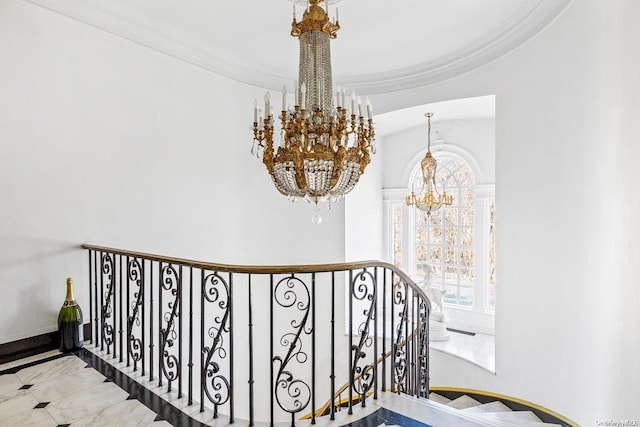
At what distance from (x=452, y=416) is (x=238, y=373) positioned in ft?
10.3

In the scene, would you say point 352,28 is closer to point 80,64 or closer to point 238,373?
point 80,64

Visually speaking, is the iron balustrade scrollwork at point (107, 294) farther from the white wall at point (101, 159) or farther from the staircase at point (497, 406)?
the staircase at point (497, 406)

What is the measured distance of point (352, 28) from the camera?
149 inches

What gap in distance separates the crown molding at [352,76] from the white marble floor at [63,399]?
9.82 ft

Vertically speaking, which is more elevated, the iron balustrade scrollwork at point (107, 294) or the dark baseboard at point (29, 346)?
the iron balustrade scrollwork at point (107, 294)

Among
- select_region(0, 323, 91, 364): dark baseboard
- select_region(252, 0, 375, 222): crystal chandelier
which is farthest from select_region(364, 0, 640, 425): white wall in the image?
select_region(0, 323, 91, 364): dark baseboard

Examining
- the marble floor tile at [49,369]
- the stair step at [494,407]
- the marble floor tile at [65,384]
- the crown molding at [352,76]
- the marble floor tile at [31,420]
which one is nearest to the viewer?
the marble floor tile at [31,420]

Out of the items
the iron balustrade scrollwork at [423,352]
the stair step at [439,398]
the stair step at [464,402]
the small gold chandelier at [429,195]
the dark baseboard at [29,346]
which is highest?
the small gold chandelier at [429,195]

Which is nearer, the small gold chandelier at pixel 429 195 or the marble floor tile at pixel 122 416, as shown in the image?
the marble floor tile at pixel 122 416

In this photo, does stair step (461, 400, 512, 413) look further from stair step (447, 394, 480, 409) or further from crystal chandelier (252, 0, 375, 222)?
crystal chandelier (252, 0, 375, 222)

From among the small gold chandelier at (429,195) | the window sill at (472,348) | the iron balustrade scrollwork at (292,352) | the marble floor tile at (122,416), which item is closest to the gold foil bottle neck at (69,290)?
the marble floor tile at (122,416)

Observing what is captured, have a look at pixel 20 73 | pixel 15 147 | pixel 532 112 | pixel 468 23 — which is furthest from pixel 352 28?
pixel 15 147

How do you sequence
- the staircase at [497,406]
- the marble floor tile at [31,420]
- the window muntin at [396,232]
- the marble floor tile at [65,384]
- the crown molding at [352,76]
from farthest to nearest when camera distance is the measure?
the window muntin at [396,232]
the staircase at [497,406]
the crown molding at [352,76]
the marble floor tile at [65,384]
the marble floor tile at [31,420]

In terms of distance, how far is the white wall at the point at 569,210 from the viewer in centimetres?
205
